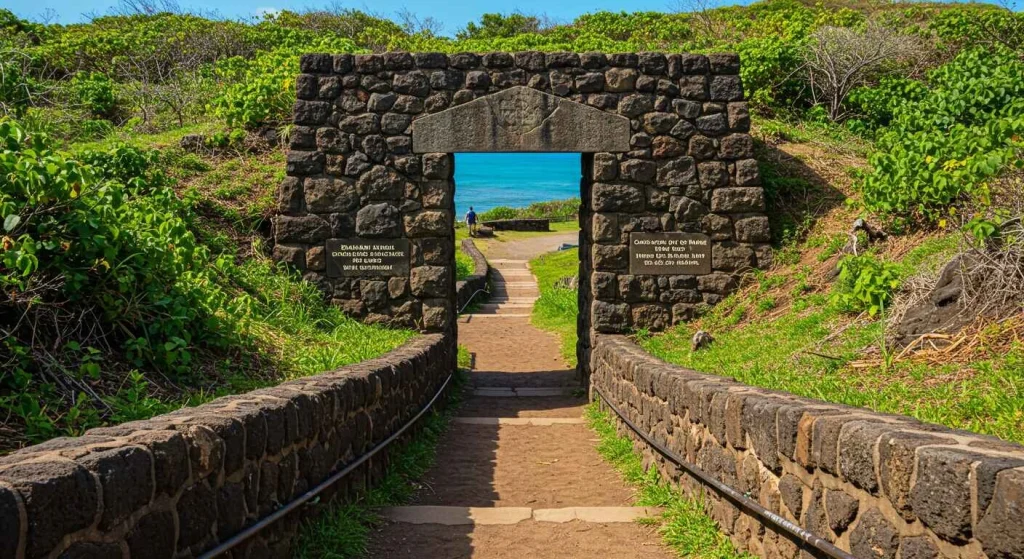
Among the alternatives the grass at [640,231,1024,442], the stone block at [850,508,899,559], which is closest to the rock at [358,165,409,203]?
the grass at [640,231,1024,442]

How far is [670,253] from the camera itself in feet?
32.0

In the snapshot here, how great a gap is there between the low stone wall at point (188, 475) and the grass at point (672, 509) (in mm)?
1997

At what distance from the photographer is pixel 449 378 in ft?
33.0

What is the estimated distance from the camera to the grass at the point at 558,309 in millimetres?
14167

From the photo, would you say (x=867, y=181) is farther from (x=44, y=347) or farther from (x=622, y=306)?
(x=44, y=347)

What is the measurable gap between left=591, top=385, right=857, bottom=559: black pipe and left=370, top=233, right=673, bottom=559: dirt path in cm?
43

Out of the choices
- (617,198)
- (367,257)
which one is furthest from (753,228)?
(367,257)

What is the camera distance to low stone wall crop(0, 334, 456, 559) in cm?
236

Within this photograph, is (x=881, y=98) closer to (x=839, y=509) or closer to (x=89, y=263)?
(x=839, y=509)

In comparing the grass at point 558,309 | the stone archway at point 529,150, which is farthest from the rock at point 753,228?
the grass at point 558,309

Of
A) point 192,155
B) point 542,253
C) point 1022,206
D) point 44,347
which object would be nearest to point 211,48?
point 192,155

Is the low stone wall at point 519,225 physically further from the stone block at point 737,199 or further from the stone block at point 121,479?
the stone block at point 121,479

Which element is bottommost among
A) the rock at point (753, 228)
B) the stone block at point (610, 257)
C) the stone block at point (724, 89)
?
the stone block at point (610, 257)

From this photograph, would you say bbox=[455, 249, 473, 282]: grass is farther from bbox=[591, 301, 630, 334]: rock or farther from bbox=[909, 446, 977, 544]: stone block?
bbox=[909, 446, 977, 544]: stone block
